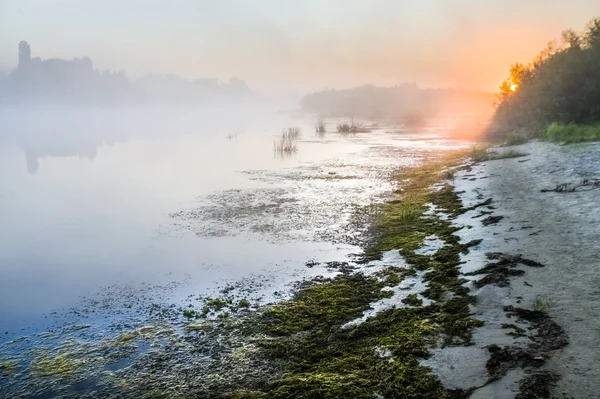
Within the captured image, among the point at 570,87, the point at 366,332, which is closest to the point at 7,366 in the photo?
the point at 366,332

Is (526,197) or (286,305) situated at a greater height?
(526,197)

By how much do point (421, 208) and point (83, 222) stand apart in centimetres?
1336

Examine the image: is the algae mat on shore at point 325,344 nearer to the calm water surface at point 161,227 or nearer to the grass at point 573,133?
the calm water surface at point 161,227

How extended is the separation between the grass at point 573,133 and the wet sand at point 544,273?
8.00 m

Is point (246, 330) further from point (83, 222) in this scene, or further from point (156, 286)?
point (83, 222)

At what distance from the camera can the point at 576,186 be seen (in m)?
15.3

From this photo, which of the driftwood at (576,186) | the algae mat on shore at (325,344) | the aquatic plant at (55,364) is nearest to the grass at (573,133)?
the driftwood at (576,186)

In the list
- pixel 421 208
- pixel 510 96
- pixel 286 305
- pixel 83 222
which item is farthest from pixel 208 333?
pixel 510 96

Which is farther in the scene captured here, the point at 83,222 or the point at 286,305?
the point at 83,222

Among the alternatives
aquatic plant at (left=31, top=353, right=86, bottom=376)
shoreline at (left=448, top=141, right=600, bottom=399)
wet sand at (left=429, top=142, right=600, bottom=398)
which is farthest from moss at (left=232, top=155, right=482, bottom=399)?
aquatic plant at (left=31, top=353, right=86, bottom=376)

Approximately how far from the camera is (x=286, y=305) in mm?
9609

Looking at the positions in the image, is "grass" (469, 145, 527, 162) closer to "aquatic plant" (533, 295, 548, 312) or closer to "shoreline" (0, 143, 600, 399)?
"shoreline" (0, 143, 600, 399)

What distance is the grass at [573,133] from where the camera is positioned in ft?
86.3

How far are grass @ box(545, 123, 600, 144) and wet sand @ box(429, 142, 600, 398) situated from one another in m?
8.00
